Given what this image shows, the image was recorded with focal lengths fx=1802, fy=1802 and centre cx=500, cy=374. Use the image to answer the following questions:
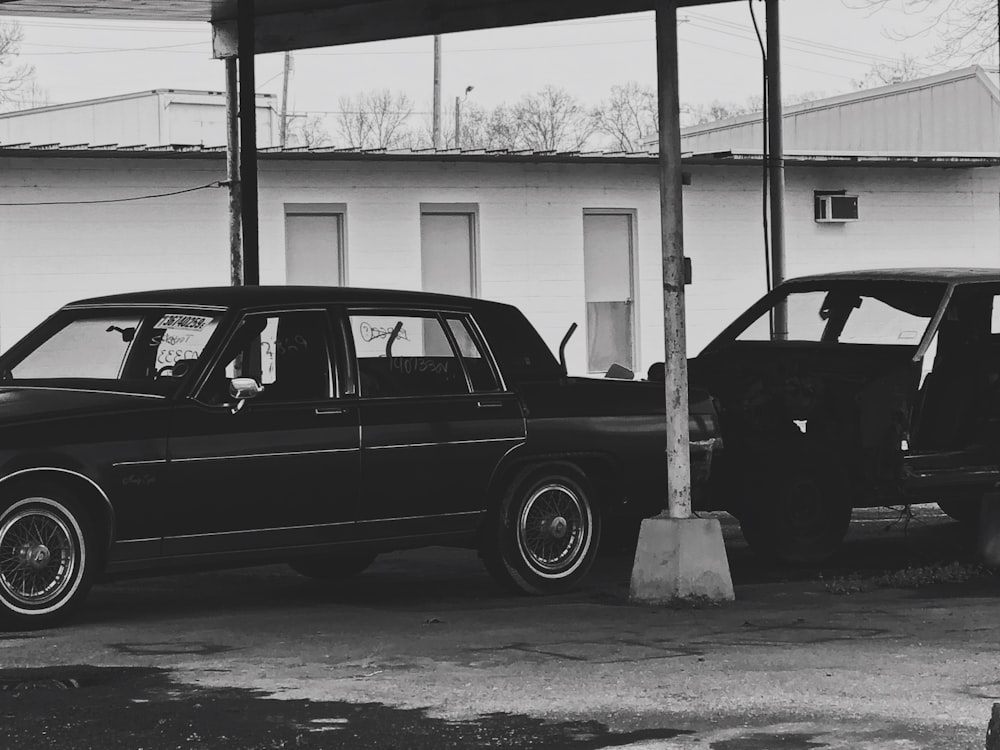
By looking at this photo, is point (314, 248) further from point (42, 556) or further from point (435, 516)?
point (42, 556)

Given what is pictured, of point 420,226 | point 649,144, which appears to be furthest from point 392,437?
point 649,144

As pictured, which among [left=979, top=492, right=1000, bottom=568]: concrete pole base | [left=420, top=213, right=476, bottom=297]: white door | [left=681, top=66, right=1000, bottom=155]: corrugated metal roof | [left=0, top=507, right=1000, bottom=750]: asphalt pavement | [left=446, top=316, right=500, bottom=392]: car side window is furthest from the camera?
[left=681, top=66, right=1000, bottom=155]: corrugated metal roof

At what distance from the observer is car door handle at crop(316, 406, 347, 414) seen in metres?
9.27

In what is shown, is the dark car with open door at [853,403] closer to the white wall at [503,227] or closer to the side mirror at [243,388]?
the side mirror at [243,388]

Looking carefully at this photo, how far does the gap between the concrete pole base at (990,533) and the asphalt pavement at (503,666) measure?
0.26 m

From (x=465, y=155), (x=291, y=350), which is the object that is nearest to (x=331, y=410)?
(x=291, y=350)

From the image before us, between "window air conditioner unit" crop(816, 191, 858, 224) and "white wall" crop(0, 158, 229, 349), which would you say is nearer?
"white wall" crop(0, 158, 229, 349)

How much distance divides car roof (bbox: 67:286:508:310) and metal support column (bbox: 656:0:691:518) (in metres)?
1.34

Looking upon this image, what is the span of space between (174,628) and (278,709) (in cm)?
207

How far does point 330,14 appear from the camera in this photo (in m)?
15.7

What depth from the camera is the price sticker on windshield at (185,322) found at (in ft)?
30.4

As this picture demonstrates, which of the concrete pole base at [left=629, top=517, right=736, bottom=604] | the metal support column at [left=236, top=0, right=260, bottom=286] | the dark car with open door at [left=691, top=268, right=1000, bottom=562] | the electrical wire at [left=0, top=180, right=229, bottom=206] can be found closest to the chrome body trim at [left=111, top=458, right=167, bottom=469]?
the concrete pole base at [left=629, top=517, right=736, bottom=604]

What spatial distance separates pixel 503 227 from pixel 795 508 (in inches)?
483

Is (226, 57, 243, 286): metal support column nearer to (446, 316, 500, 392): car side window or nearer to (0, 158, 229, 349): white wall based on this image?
(0, 158, 229, 349): white wall
